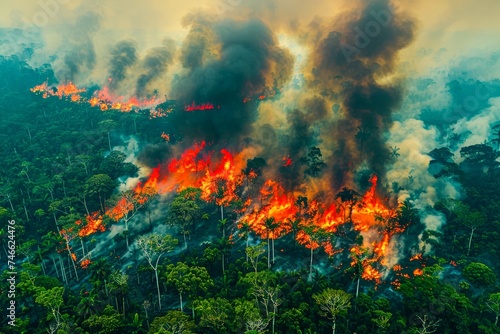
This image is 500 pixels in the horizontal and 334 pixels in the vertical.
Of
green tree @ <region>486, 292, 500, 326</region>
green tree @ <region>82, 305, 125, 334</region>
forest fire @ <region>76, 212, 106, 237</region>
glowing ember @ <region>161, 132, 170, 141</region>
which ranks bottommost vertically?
green tree @ <region>486, 292, 500, 326</region>

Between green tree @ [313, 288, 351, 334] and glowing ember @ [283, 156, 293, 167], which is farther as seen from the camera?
glowing ember @ [283, 156, 293, 167]

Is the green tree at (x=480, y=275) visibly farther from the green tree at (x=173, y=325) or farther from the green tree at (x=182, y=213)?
the green tree at (x=182, y=213)

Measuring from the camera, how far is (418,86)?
561 ft

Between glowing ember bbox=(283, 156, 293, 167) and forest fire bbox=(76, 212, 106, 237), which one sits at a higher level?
glowing ember bbox=(283, 156, 293, 167)

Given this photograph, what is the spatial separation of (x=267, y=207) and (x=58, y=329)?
206ft

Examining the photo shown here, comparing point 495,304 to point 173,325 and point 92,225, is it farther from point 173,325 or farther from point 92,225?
point 92,225

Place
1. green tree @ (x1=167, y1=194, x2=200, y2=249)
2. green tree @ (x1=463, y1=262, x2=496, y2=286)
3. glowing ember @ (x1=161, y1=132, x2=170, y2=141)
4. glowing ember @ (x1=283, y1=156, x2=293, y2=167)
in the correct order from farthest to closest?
1. glowing ember @ (x1=161, y1=132, x2=170, y2=141)
2. glowing ember @ (x1=283, y1=156, x2=293, y2=167)
3. green tree @ (x1=167, y1=194, x2=200, y2=249)
4. green tree @ (x1=463, y1=262, x2=496, y2=286)

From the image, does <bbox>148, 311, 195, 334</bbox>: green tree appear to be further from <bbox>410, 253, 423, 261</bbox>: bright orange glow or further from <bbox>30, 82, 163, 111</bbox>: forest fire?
<bbox>30, 82, 163, 111</bbox>: forest fire

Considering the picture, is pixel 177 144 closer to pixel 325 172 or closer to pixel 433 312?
pixel 325 172

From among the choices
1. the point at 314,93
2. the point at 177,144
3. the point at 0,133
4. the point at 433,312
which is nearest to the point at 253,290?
the point at 433,312

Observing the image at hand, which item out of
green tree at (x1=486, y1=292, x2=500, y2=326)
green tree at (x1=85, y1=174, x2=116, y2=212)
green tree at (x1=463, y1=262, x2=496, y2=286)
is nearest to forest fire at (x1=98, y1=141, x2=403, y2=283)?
green tree at (x1=85, y1=174, x2=116, y2=212)

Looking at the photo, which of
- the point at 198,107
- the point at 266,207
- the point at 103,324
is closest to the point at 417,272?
Answer: the point at 266,207

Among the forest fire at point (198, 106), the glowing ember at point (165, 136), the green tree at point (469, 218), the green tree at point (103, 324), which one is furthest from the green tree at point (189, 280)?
the forest fire at point (198, 106)

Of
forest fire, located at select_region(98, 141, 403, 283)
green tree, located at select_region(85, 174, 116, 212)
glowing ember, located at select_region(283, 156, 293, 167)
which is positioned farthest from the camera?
glowing ember, located at select_region(283, 156, 293, 167)
